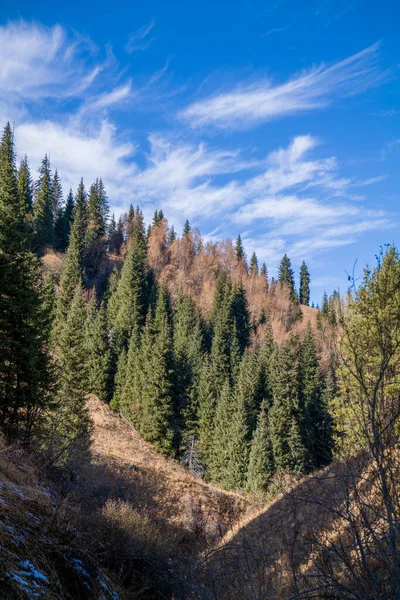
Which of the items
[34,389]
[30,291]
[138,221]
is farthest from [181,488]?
[138,221]

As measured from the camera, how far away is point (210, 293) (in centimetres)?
7156

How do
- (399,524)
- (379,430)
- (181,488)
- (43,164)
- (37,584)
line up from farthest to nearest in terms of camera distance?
(43,164), (181,488), (37,584), (379,430), (399,524)

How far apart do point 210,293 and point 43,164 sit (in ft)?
167

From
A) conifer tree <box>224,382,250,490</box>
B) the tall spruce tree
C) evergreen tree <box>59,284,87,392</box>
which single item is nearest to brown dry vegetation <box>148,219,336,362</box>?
the tall spruce tree

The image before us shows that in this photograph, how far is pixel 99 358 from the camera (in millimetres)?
42625

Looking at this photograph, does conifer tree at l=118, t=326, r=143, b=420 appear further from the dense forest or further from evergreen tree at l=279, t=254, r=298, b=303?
evergreen tree at l=279, t=254, r=298, b=303

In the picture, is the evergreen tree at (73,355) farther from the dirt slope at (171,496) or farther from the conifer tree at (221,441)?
the conifer tree at (221,441)

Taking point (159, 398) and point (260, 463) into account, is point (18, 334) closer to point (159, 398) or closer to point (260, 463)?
point (260, 463)

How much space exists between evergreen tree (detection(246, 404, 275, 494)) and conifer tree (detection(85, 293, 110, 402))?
2095cm

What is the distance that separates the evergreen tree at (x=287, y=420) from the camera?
27750 millimetres

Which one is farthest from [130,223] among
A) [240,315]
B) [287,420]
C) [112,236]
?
[287,420]

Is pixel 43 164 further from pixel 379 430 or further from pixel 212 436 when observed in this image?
pixel 379 430

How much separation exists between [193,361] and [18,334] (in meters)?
32.3

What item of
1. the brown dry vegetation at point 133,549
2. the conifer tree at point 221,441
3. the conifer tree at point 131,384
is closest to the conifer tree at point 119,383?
the conifer tree at point 131,384
